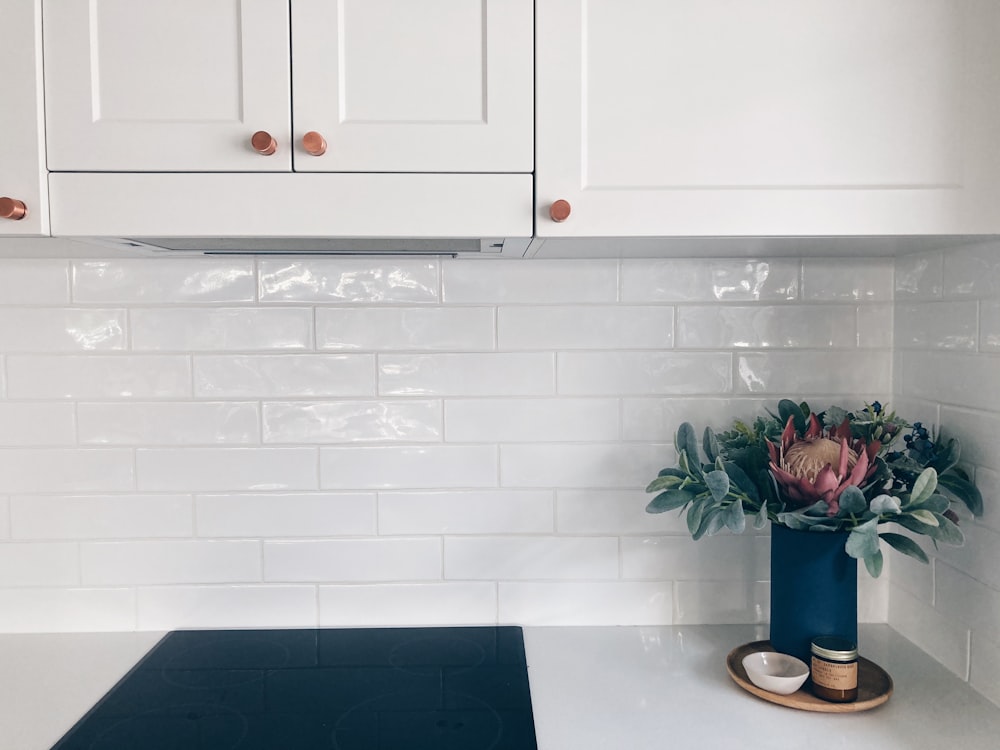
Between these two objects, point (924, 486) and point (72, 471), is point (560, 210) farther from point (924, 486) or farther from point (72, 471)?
point (72, 471)

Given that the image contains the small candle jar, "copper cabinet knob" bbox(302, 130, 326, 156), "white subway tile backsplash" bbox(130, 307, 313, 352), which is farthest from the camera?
"white subway tile backsplash" bbox(130, 307, 313, 352)

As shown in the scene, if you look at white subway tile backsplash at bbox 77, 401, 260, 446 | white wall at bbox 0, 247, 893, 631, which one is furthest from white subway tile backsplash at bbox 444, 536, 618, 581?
white subway tile backsplash at bbox 77, 401, 260, 446

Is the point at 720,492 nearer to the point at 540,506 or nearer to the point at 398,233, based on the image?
the point at 540,506

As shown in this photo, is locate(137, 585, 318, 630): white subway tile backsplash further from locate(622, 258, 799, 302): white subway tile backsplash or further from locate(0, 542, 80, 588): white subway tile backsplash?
locate(622, 258, 799, 302): white subway tile backsplash

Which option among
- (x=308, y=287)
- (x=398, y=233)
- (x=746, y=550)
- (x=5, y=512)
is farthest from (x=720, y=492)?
(x=5, y=512)

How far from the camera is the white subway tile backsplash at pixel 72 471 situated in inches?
54.7

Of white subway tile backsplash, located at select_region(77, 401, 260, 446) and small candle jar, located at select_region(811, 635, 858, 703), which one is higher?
white subway tile backsplash, located at select_region(77, 401, 260, 446)

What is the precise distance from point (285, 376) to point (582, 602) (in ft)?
2.21

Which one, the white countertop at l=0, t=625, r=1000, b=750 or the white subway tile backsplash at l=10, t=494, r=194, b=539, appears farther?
the white subway tile backsplash at l=10, t=494, r=194, b=539

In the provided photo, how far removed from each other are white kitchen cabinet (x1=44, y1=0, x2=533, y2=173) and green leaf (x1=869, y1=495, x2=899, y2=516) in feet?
2.43

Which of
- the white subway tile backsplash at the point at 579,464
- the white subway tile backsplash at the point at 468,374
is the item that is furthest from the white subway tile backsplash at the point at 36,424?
the white subway tile backsplash at the point at 579,464

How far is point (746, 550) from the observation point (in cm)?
143

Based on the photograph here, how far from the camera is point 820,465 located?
3.76 feet

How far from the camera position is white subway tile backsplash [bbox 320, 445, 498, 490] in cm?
141
